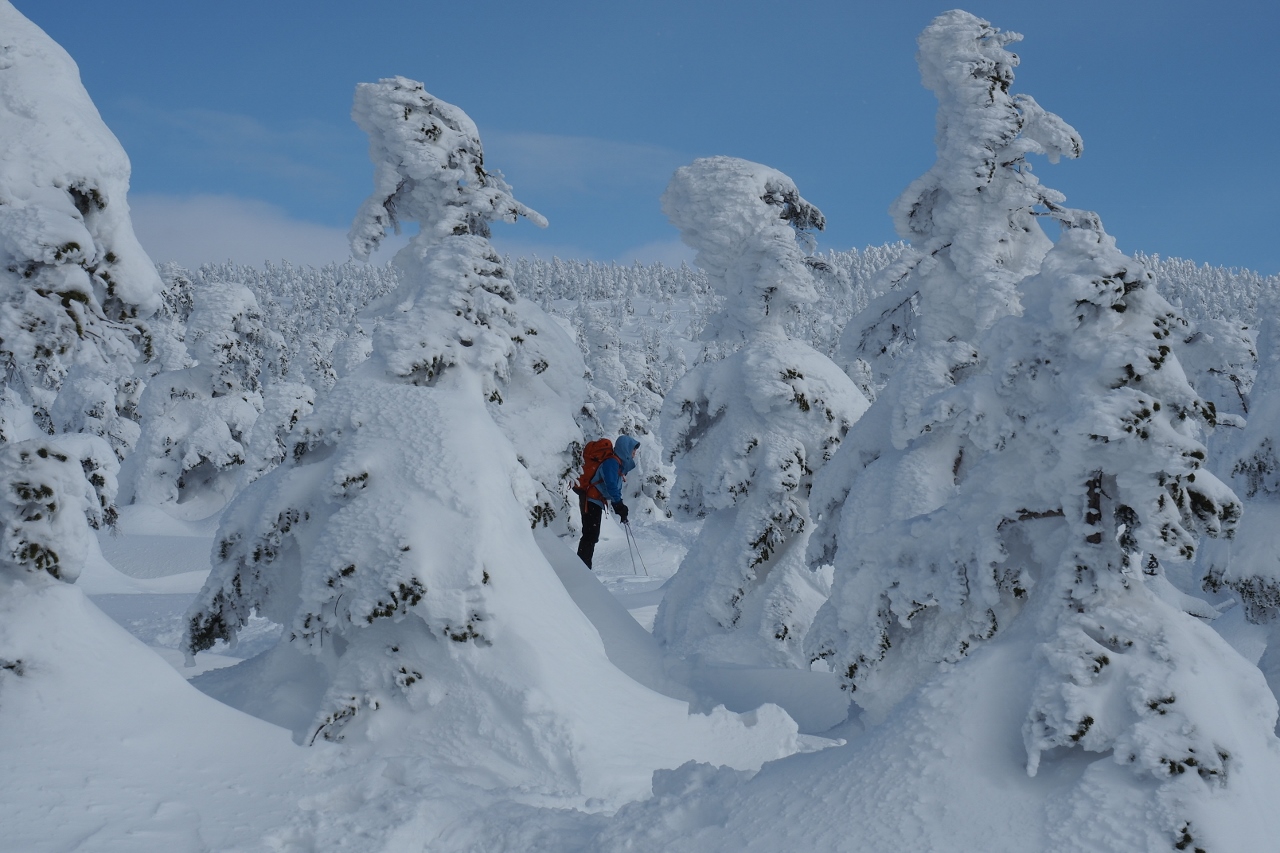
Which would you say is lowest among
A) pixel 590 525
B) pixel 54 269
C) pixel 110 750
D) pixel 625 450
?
pixel 110 750

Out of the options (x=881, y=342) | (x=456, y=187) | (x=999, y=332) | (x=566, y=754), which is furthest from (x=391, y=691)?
(x=881, y=342)

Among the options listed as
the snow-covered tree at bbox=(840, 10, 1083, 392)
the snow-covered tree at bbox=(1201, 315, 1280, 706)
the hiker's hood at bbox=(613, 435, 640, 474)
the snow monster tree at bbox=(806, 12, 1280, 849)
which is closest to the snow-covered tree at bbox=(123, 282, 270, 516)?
the hiker's hood at bbox=(613, 435, 640, 474)

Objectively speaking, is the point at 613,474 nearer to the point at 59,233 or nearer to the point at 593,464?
the point at 593,464

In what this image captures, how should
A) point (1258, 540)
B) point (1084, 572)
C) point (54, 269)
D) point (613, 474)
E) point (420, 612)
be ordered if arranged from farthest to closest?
point (613, 474)
point (1258, 540)
point (420, 612)
point (54, 269)
point (1084, 572)

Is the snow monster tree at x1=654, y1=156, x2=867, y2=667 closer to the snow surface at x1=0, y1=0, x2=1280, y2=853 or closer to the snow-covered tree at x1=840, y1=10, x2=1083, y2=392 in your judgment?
the snow surface at x1=0, y1=0, x2=1280, y2=853

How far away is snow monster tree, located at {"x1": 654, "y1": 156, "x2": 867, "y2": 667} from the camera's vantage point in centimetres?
1123

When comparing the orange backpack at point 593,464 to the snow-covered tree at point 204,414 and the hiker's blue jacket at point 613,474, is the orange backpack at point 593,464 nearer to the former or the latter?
the hiker's blue jacket at point 613,474

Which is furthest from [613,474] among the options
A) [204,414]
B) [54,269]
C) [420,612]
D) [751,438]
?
[204,414]

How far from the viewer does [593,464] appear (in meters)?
12.7

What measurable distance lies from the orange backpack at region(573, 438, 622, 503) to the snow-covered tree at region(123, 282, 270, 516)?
17.5 meters

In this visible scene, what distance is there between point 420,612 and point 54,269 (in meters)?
2.95

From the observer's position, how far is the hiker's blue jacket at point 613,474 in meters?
12.5

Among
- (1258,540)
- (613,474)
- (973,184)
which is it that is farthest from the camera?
(613,474)

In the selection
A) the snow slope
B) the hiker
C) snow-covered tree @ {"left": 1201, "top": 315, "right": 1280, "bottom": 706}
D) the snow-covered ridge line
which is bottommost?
the snow slope
